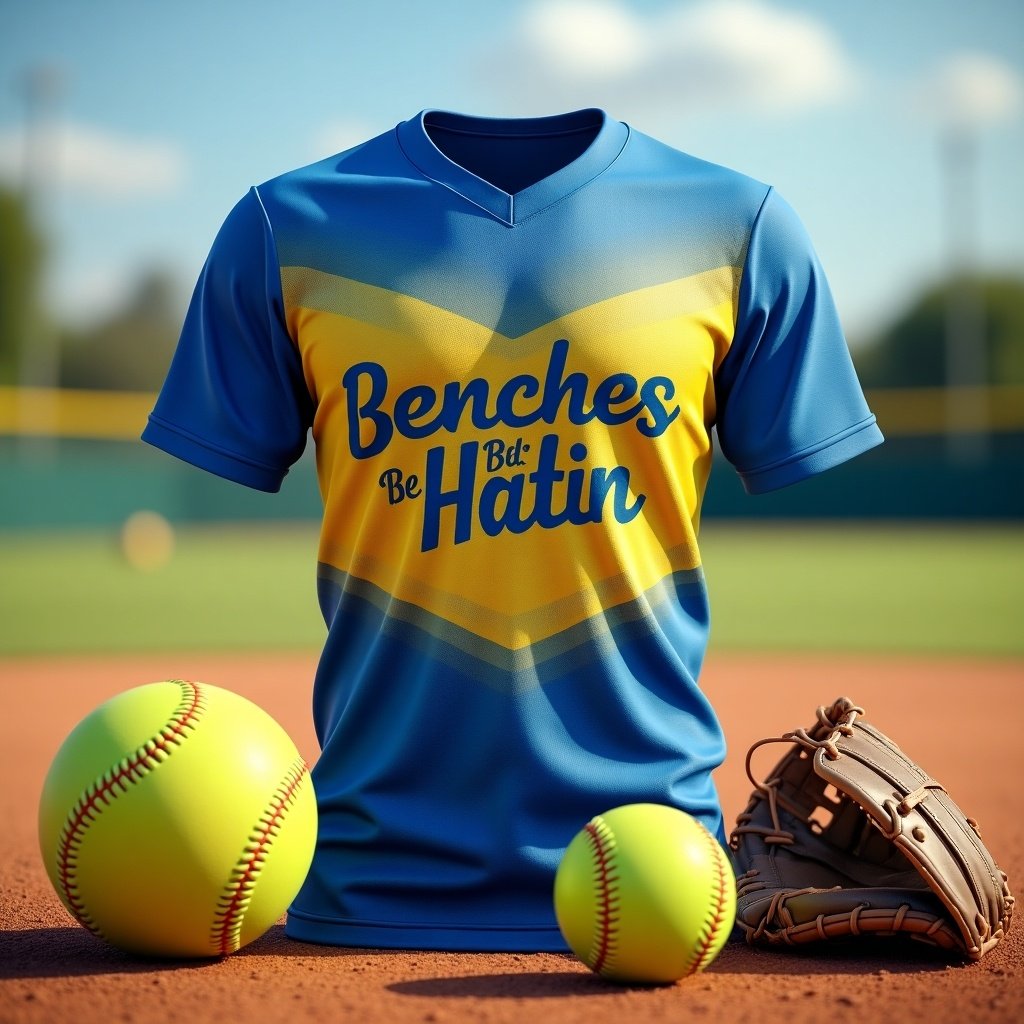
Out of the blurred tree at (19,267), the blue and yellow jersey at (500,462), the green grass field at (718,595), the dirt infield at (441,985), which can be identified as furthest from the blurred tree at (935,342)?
the dirt infield at (441,985)

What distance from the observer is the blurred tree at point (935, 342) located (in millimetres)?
50219

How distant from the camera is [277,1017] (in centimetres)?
Answer: 215

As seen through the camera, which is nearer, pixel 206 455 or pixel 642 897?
pixel 642 897

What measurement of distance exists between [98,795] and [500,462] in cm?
93

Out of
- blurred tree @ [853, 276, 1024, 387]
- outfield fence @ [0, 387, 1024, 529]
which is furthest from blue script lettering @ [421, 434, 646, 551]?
blurred tree @ [853, 276, 1024, 387]

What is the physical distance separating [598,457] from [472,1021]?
1.01 m

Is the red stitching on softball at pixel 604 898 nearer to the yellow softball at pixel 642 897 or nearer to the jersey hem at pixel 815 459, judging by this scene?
the yellow softball at pixel 642 897

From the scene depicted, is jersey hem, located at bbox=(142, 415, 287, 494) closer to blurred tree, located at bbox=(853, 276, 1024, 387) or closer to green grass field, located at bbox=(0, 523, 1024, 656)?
green grass field, located at bbox=(0, 523, 1024, 656)

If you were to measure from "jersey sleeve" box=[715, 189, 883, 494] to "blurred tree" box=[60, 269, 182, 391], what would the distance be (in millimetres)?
54875

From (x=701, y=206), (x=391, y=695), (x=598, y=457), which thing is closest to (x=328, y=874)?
(x=391, y=695)

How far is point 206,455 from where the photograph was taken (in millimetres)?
2666

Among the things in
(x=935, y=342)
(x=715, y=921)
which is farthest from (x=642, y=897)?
(x=935, y=342)

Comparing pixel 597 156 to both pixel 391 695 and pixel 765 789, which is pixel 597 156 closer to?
pixel 391 695

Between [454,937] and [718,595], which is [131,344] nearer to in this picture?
[718,595]
